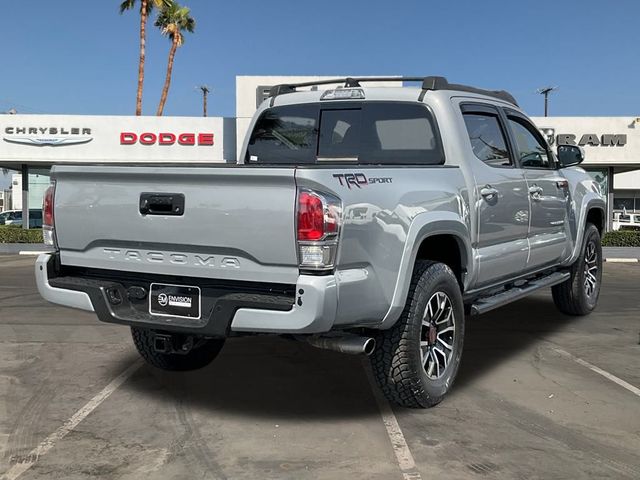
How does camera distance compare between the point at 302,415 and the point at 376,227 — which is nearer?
the point at 376,227

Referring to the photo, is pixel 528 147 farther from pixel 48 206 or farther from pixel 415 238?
pixel 48 206

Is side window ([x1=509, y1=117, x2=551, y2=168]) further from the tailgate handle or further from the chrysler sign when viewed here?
the chrysler sign

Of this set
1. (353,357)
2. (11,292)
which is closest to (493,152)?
(353,357)

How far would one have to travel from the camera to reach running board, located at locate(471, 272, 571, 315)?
4859 mm

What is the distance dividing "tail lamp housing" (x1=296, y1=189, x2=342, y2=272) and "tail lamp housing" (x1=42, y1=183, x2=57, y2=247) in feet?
5.94

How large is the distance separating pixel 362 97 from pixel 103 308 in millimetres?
2614

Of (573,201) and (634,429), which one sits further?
(573,201)

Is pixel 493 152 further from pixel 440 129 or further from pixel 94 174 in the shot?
pixel 94 174

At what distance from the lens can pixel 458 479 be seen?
3.20m

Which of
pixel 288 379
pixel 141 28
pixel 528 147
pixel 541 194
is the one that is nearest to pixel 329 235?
pixel 288 379

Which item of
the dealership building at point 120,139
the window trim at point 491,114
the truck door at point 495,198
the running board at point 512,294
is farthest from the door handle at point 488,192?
the dealership building at point 120,139

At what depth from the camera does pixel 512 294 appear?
538cm

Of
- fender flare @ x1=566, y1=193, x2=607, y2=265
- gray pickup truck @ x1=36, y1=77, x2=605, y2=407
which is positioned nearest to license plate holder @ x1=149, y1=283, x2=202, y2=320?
gray pickup truck @ x1=36, y1=77, x2=605, y2=407

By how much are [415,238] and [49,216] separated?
93.3 inches
